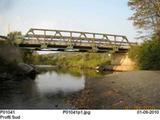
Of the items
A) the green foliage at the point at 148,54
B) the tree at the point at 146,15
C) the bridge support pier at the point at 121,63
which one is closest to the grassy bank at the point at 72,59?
the bridge support pier at the point at 121,63

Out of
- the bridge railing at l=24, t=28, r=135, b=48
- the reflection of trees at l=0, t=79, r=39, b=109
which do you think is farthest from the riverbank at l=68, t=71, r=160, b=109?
the reflection of trees at l=0, t=79, r=39, b=109

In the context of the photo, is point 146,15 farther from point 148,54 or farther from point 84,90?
point 84,90

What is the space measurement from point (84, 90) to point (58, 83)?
272 mm

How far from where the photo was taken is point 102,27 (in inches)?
121

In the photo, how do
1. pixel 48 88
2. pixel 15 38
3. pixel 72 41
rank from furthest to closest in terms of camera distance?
pixel 48 88 < pixel 72 41 < pixel 15 38

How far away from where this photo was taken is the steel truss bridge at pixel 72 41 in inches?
119

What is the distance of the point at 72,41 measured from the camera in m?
3.13

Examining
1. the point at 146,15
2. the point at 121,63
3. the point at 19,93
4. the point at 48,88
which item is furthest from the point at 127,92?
the point at 19,93

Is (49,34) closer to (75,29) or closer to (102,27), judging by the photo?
(75,29)

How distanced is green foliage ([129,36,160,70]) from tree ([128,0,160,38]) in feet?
0.30

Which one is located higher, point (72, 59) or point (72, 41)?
point (72, 41)

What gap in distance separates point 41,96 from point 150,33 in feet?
3.60

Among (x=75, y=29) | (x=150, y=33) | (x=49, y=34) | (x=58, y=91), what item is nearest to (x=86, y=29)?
(x=75, y=29)

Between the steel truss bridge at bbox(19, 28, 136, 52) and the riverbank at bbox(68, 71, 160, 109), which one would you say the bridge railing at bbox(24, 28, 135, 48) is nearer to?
the steel truss bridge at bbox(19, 28, 136, 52)
